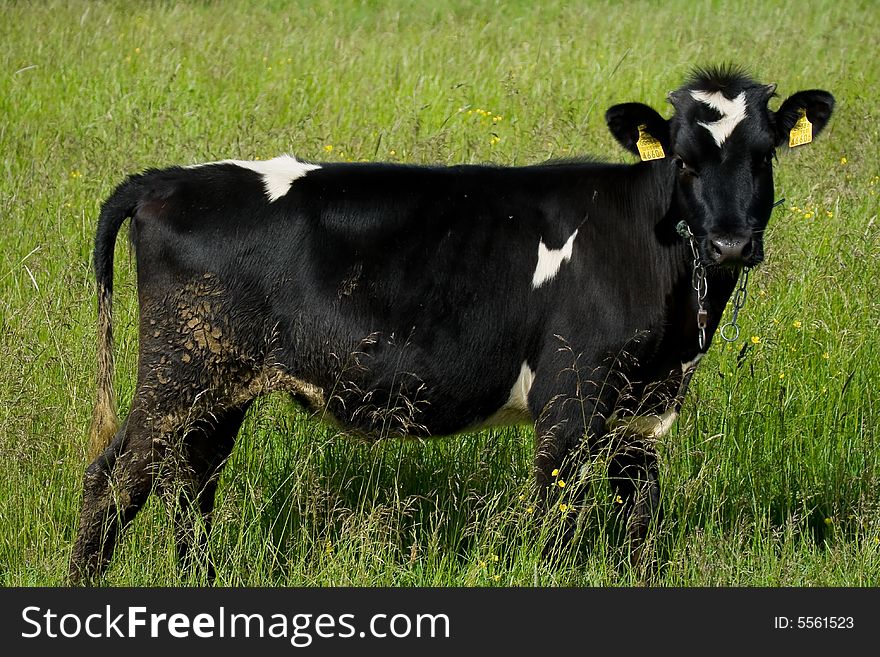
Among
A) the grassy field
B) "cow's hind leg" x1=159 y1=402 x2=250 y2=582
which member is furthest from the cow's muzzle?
"cow's hind leg" x1=159 y1=402 x2=250 y2=582

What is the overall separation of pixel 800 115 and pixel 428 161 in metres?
3.78

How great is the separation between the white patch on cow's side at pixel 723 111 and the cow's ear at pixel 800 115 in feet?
0.72

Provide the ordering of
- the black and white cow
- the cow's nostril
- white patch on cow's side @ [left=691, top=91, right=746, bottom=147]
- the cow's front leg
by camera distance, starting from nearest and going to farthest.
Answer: the cow's nostril → white patch on cow's side @ [left=691, top=91, right=746, bottom=147] → the black and white cow → the cow's front leg

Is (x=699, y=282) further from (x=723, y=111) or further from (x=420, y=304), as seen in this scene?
(x=420, y=304)

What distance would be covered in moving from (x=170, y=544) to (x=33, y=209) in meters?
4.15

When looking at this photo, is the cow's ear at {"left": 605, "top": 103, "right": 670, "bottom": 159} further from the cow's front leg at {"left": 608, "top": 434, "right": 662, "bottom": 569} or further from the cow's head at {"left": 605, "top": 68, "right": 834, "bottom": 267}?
the cow's front leg at {"left": 608, "top": 434, "right": 662, "bottom": 569}

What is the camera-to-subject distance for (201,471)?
546 cm

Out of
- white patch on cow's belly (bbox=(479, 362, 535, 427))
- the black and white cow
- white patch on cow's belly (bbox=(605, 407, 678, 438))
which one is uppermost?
the black and white cow

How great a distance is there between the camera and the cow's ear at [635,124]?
199 inches

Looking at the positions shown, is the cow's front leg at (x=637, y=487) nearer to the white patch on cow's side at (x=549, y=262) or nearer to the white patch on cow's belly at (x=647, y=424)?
the white patch on cow's belly at (x=647, y=424)

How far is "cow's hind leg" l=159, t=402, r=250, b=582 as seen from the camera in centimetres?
510

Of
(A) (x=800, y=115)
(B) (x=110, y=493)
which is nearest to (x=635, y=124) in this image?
(A) (x=800, y=115)

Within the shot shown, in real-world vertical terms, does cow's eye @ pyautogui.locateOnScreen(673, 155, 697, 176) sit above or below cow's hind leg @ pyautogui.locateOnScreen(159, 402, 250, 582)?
above

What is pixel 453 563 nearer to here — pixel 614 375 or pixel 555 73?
pixel 614 375
